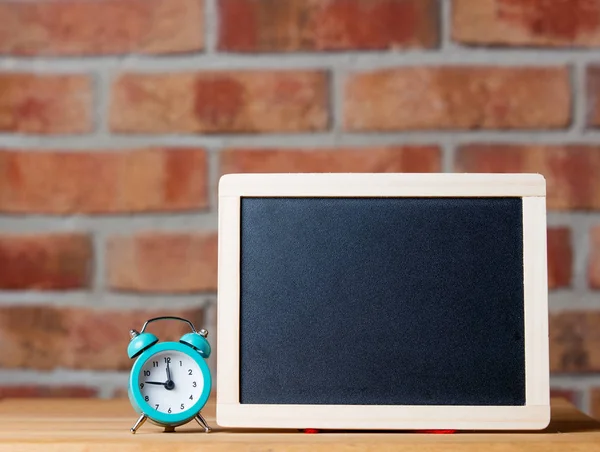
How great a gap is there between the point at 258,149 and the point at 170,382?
1.35 ft

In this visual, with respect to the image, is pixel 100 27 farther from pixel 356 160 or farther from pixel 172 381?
pixel 172 381

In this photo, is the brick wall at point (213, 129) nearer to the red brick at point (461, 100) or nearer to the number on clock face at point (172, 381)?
the red brick at point (461, 100)

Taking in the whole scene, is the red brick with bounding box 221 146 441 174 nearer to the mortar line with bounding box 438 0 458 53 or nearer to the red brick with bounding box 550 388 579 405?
the mortar line with bounding box 438 0 458 53

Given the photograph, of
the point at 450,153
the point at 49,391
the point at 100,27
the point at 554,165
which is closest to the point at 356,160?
the point at 450,153

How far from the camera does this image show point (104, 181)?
1.04 metres

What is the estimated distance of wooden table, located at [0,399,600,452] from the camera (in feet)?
2.10

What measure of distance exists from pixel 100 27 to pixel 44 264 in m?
0.34

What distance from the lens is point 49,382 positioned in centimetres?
103

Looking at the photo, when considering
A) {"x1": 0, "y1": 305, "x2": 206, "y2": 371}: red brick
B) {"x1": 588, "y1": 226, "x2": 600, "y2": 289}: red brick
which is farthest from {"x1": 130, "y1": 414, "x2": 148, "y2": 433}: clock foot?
{"x1": 588, "y1": 226, "x2": 600, "y2": 289}: red brick

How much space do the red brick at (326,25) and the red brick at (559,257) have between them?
0.31 meters

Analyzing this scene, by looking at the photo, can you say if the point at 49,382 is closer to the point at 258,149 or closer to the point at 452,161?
the point at 258,149

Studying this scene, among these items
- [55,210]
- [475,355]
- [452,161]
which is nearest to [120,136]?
[55,210]

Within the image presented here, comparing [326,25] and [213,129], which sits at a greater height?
[326,25]

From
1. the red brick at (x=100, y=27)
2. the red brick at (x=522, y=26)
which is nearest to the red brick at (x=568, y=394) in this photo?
the red brick at (x=522, y=26)
